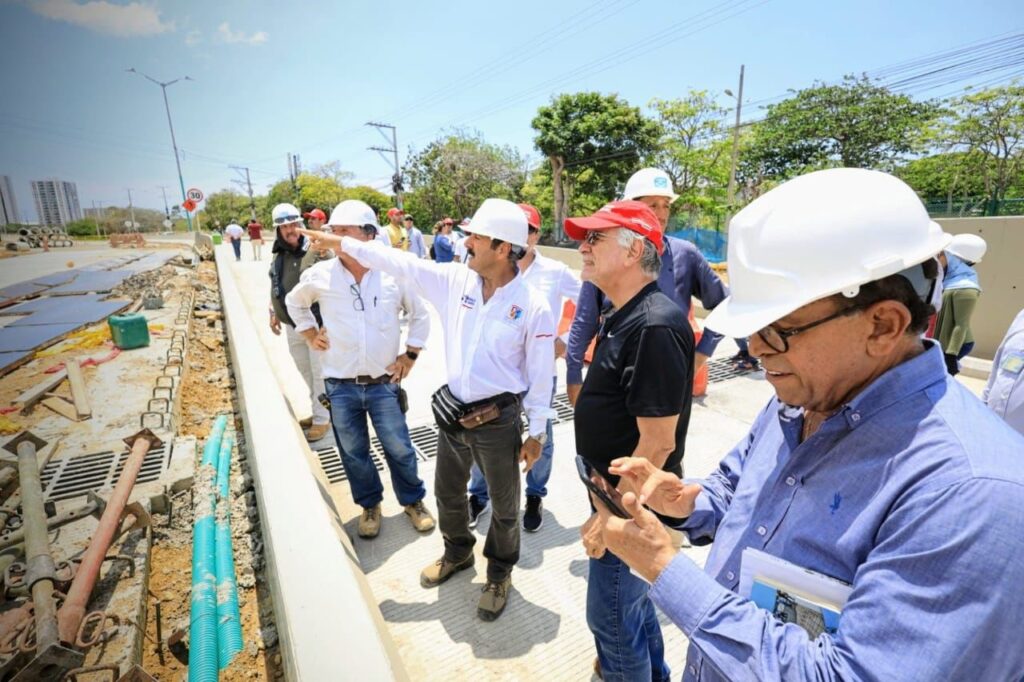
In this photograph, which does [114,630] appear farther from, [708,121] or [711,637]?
[708,121]

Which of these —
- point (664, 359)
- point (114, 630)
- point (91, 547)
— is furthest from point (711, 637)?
point (91, 547)

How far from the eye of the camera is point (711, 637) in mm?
965

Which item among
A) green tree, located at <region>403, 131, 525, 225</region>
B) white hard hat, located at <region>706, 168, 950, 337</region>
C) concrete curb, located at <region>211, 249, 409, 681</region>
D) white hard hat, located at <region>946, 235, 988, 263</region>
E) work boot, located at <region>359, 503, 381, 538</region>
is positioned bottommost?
work boot, located at <region>359, 503, 381, 538</region>

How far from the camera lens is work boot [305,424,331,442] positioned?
190 inches

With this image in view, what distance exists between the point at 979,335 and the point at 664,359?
7521 mm

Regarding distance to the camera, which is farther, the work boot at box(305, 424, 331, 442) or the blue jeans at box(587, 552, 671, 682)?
the work boot at box(305, 424, 331, 442)

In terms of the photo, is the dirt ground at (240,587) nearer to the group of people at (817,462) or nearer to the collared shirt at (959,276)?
the group of people at (817,462)

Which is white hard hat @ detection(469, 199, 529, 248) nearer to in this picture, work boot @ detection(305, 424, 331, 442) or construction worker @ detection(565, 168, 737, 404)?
construction worker @ detection(565, 168, 737, 404)

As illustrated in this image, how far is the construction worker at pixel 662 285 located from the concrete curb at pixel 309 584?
1.62 metres

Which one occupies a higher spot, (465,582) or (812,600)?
(812,600)

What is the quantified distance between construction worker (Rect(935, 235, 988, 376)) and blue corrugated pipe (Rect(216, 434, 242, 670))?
526 centimetres

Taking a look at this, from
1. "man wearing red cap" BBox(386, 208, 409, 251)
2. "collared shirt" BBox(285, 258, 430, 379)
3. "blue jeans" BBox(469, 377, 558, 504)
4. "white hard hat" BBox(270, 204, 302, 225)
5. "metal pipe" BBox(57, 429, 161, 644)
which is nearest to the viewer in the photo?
"metal pipe" BBox(57, 429, 161, 644)

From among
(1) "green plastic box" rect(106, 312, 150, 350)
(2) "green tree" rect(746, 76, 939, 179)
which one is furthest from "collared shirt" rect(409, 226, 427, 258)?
(2) "green tree" rect(746, 76, 939, 179)

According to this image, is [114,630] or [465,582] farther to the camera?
[465,582]
